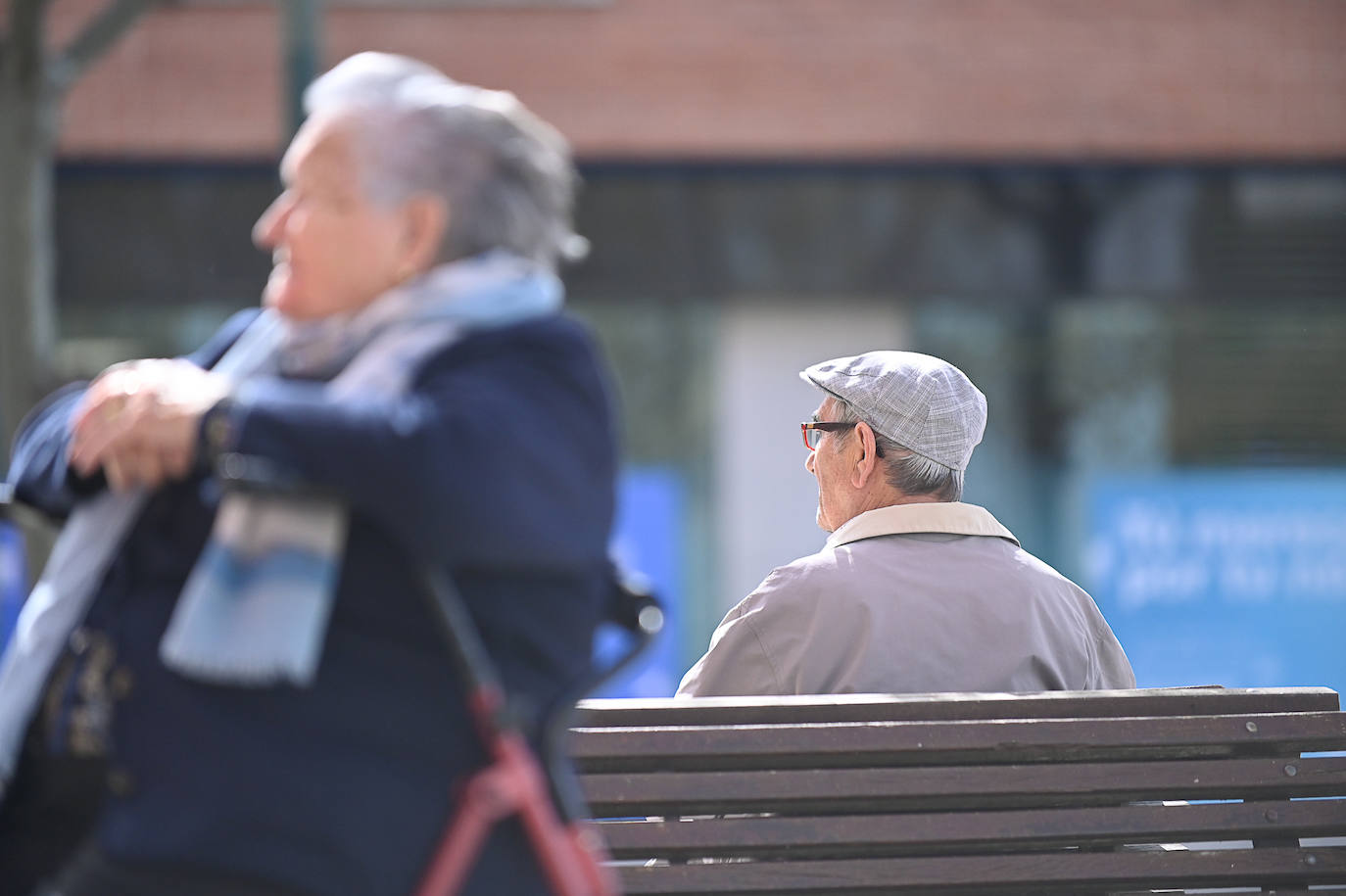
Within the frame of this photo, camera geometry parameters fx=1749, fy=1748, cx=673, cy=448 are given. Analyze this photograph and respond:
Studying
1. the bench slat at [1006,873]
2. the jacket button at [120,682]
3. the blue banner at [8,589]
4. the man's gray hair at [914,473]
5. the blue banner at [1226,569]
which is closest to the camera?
the jacket button at [120,682]

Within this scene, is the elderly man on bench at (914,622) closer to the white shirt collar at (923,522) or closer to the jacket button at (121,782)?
the white shirt collar at (923,522)

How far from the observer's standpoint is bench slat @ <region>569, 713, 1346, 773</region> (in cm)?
287

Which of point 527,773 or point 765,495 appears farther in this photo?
point 765,495

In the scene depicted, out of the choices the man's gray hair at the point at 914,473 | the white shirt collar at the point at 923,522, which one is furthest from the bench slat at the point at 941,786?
the man's gray hair at the point at 914,473

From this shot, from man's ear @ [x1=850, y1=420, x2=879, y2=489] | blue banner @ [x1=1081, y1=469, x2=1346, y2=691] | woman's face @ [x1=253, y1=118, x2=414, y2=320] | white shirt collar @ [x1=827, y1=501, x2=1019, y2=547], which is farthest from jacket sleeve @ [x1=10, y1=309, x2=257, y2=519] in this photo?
blue banner @ [x1=1081, y1=469, x2=1346, y2=691]

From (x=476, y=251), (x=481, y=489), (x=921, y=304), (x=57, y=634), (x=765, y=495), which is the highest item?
(x=476, y=251)

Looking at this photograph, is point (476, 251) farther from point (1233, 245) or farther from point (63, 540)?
point (1233, 245)

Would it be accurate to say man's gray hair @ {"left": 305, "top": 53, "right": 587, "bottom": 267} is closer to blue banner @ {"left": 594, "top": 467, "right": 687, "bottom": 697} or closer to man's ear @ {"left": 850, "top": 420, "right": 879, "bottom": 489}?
man's ear @ {"left": 850, "top": 420, "right": 879, "bottom": 489}

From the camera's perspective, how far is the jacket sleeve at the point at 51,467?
1.98 metres

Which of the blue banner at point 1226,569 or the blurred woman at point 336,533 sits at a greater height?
the blurred woman at point 336,533

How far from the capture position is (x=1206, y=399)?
1005cm

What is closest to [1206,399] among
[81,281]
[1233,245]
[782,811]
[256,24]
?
[1233,245]

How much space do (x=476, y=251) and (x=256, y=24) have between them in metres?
7.68

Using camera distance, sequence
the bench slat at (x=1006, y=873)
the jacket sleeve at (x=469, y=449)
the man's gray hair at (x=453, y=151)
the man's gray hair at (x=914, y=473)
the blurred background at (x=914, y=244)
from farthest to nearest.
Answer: the blurred background at (x=914, y=244) < the man's gray hair at (x=914, y=473) < the bench slat at (x=1006, y=873) < the man's gray hair at (x=453, y=151) < the jacket sleeve at (x=469, y=449)
